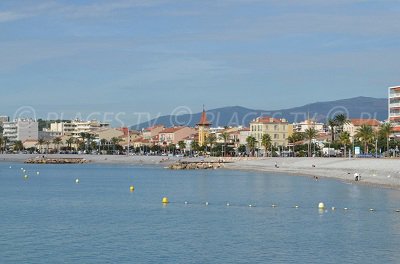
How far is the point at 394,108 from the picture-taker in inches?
5354

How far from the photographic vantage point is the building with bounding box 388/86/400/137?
5296 inches

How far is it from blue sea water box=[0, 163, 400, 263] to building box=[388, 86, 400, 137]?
7381 cm

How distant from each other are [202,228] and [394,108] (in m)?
103

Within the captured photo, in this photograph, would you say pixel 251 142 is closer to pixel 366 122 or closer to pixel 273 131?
pixel 273 131

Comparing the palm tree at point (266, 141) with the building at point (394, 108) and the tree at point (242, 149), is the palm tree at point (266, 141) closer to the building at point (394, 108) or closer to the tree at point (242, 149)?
the tree at point (242, 149)

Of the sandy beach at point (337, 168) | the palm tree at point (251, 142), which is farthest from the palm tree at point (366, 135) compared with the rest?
the palm tree at point (251, 142)

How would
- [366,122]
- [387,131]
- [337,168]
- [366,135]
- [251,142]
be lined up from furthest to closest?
[366,122]
[251,142]
[366,135]
[387,131]
[337,168]

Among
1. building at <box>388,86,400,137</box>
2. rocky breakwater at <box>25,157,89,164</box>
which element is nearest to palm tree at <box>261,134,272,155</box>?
building at <box>388,86,400,137</box>

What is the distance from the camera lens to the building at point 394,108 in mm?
134525

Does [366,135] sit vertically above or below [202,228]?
above

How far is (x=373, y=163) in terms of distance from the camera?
95.3m

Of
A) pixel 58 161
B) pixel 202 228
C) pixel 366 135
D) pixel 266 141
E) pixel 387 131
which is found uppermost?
pixel 387 131

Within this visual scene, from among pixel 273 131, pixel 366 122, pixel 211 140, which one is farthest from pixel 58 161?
pixel 366 122

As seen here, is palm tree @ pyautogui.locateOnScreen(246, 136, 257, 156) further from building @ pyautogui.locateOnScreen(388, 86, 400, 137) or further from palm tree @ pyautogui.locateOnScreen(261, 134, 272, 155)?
building @ pyautogui.locateOnScreen(388, 86, 400, 137)
